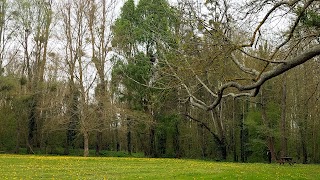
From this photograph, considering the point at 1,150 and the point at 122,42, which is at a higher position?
the point at 122,42

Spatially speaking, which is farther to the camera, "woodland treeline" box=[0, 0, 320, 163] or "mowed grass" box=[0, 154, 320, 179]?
"woodland treeline" box=[0, 0, 320, 163]

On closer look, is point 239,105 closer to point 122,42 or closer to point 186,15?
point 122,42

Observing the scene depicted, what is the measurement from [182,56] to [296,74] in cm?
2614

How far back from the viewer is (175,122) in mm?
40594

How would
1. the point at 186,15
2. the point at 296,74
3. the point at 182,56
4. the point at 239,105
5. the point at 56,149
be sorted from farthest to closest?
1. the point at 56,149
2. the point at 239,105
3. the point at 296,74
4. the point at 182,56
5. the point at 186,15

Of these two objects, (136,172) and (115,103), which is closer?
(136,172)

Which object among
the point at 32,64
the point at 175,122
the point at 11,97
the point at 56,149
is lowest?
the point at 56,149

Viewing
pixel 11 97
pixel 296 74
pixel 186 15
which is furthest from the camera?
pixel 11 97

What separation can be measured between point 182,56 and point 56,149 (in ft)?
134

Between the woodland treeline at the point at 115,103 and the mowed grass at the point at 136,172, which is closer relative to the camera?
the mowed grass at the point at 136,172

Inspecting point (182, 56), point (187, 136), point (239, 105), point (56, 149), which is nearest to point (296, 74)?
point (239, 105)

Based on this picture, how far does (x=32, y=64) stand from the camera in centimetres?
4528

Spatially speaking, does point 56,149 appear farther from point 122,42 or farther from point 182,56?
point 182,56

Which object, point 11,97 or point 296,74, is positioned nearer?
point 296,74
